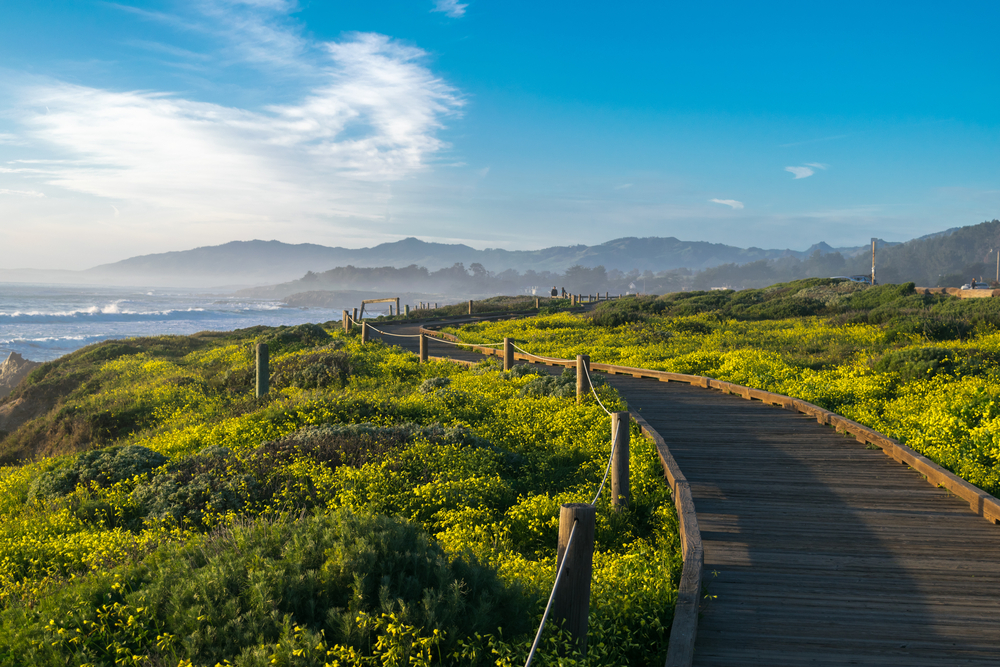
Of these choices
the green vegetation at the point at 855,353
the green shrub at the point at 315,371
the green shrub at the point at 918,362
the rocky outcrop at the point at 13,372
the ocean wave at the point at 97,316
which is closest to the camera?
the green vegetation at the point at 855,353

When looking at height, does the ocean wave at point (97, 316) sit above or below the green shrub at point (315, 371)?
below

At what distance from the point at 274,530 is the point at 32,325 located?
87.4m

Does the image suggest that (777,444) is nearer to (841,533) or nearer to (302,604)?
(841,533)

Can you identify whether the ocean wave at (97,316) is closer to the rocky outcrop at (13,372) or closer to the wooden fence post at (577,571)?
the rocky outcrop at (13,372)

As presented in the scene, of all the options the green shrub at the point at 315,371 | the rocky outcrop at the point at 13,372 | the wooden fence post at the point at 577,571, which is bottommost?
the rocky outcrop at the point at 13,372

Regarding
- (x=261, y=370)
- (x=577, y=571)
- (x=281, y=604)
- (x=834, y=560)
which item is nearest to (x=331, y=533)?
(x=281, y=604)

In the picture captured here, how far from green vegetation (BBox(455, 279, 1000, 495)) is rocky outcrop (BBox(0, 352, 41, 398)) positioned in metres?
25.9

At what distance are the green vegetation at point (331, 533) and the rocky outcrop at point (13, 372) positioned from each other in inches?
947

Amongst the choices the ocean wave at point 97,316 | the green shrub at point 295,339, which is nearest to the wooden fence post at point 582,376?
the green shrub at point 295,339

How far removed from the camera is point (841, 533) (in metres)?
5.80

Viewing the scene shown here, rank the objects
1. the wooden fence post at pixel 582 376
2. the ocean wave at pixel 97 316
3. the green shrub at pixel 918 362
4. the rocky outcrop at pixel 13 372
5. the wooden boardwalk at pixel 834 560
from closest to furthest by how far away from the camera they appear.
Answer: the wooden boardwalk at pixel 834 560 → the wooden fence post at pixel 582 376 → the green shrub at pixel 918 362 → the rocky outcrop at pixel 13 372 → the ocean wave at pixel 97 316

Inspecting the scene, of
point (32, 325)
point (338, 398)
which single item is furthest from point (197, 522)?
point (32, 325)

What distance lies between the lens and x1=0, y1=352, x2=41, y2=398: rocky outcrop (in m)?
32.9

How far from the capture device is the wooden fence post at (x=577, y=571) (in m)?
3.45
